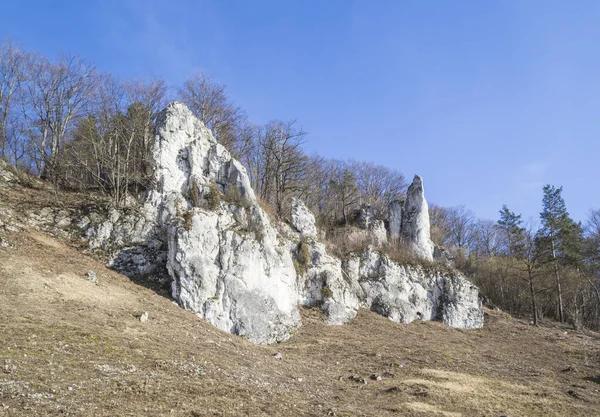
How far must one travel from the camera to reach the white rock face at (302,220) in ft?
92.8

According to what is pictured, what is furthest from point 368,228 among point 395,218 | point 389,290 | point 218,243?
point 218,243

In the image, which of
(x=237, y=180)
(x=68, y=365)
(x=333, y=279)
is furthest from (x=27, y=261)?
(x=333, y=279)

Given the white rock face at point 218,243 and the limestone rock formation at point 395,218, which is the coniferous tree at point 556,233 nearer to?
the limestone rock formation at point 395,218

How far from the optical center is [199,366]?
1111 cm

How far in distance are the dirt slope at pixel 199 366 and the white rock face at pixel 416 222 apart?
13.3 m

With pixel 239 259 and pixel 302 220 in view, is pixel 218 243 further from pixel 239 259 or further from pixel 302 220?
pixel 302 220

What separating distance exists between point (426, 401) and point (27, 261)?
15.9 m

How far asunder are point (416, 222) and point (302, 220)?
41.9 ft

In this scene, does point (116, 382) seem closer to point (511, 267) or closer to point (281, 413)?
point (281, 413)

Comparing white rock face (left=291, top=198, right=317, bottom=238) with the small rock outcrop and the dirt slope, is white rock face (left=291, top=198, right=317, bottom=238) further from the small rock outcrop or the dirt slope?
the dirt slope

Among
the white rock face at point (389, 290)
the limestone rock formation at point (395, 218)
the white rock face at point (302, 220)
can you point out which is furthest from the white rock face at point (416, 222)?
the white rock face at point (302, 220)

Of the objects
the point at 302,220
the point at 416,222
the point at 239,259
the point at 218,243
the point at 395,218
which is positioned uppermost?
the point at 395,218

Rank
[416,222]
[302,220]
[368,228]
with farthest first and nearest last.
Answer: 1. [416,222]
2. [368,228]
3. [302,220]

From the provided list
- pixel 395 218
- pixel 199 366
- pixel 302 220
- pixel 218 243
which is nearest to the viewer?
pixel 199 366
